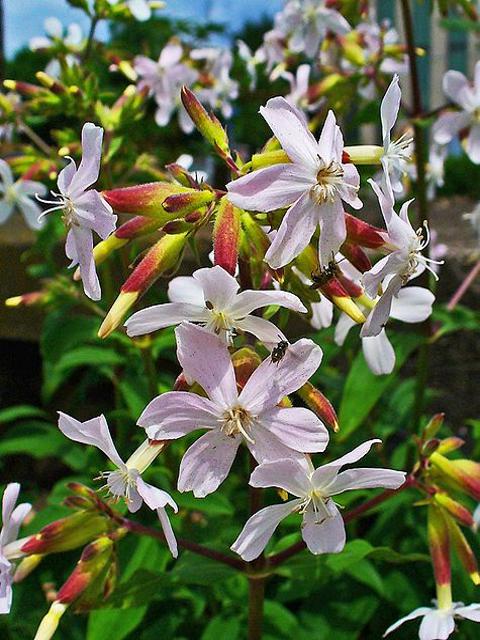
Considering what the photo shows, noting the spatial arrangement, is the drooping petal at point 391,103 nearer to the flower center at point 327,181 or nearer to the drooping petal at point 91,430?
the flower center at point 327,181

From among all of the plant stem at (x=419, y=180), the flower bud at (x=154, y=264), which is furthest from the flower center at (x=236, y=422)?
the plant stem at (x=419, y=180)

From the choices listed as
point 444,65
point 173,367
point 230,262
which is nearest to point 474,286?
point 173,367

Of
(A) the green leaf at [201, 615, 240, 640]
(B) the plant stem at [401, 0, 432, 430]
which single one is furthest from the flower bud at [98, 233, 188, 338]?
(B) the plant stem at [401, 0, 432, 430]

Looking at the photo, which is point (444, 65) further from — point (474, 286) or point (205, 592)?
point (205, 592)

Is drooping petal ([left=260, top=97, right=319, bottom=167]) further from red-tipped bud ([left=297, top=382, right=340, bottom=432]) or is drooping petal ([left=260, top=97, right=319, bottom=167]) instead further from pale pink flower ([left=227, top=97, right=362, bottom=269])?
red-tipped bud ([left=297, top=382, right=340, bottom=432])

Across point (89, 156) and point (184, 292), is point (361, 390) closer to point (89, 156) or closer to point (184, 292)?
point (184, 292)

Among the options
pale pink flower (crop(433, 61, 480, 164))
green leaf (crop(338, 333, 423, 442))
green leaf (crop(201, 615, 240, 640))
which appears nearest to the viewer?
green leaf (crop(201, 615, 240, 640))

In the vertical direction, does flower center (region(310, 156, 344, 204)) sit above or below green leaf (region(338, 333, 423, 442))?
above
